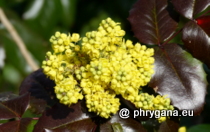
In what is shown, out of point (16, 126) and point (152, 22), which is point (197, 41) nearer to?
point (152, 22)

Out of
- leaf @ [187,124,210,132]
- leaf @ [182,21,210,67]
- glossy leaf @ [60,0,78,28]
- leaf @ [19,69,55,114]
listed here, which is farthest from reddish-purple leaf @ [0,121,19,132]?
glossy leaf @ [60,0,78,28]

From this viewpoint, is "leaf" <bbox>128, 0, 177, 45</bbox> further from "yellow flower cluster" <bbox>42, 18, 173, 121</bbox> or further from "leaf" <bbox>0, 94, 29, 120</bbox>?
"leaf" <bbox>0, 94, 29, 120</bbox>

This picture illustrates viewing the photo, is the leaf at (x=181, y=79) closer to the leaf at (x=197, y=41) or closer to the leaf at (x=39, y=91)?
the leaf at (x=197, y=41)

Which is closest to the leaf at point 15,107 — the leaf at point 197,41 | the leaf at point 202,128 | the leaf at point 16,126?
the leaf at point 16,126

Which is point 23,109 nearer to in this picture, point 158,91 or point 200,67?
point 158,91

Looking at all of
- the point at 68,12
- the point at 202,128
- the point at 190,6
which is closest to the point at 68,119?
the point at 190,6

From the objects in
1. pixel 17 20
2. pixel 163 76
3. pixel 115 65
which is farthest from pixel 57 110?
pixel 17 20
